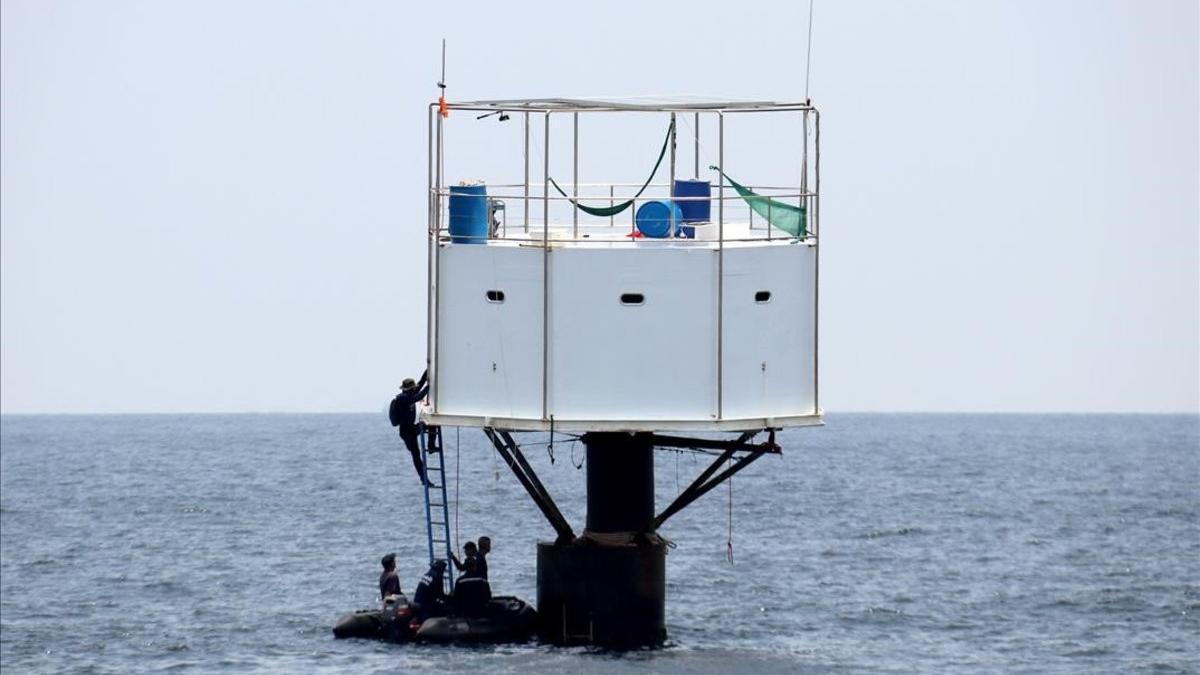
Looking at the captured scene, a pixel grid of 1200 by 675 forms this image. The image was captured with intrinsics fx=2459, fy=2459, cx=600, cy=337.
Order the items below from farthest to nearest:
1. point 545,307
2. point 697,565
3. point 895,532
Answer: point 895,532 < point 697,565 < point 545,307

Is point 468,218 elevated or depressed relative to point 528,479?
elevated

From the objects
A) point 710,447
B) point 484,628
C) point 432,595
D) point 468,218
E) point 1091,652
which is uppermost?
point 468,218

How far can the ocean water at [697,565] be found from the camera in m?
39.9

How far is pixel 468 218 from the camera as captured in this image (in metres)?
36.2

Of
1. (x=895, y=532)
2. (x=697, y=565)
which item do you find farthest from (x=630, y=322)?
(x=895, y=532)

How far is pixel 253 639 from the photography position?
41.7 meters

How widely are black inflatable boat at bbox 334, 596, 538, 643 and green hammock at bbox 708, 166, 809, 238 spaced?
6.95 meters

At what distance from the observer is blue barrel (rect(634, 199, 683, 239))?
36.1m

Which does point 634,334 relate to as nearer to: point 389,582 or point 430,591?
point 430,591

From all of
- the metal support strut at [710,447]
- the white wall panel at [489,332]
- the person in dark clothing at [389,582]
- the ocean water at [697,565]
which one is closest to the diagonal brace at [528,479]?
the white wall panel at [489,332]

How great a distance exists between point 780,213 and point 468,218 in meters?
4.63

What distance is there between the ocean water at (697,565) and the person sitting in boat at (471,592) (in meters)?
1.12

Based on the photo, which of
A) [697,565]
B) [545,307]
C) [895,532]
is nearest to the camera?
[545,307]

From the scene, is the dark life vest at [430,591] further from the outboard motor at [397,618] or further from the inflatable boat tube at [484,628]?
the inflatable boat tube at [484,628]
